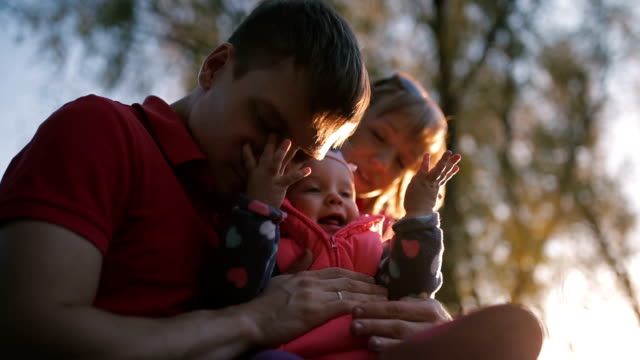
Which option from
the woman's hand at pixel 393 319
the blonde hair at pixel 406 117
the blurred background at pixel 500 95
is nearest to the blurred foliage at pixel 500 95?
the blurred background at pixel 500 95

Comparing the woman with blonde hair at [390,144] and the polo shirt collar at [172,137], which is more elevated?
the polo shirt collar at [172,137]

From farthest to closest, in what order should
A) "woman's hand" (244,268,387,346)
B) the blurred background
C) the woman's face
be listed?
the blurred background, the woman's face, "woman's hand" (244,268,387,346)

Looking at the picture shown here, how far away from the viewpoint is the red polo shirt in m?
0.89

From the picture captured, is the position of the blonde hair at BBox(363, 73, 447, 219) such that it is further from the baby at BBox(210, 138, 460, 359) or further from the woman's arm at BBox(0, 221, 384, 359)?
the woman's arm at BBox(0, 221, 384, 359)

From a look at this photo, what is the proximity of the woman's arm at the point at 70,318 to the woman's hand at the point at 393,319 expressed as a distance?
0.24 meters

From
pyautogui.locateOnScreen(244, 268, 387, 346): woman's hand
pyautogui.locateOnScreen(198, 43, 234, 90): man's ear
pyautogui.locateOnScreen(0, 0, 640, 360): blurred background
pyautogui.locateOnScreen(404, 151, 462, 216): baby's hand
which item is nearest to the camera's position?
pyautogui.locateOnScreen(244, 268, 387, 346): woman's hand

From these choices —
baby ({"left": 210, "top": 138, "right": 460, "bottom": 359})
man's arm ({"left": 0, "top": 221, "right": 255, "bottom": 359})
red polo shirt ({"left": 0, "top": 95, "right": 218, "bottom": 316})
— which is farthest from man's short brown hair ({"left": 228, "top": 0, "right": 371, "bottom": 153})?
man's arm ({"left": 0, "top": 221, "right": 255, "bottom": 359})

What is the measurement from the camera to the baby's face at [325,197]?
152cm

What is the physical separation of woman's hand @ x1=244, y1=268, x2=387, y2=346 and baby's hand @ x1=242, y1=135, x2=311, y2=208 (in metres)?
0.16

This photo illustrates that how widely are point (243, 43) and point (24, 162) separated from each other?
47cm

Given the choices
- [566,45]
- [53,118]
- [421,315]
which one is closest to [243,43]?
[53,118]

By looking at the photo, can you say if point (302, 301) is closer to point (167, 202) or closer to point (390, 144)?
point (167, 202)

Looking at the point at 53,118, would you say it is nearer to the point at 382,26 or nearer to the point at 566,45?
the point at 382,26

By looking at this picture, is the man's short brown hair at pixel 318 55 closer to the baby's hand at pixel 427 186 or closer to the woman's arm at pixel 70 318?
the baby's hand at pixel 427 186
